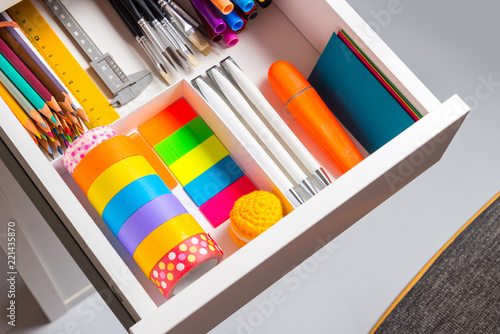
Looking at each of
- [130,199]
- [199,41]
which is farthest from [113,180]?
[199,41]

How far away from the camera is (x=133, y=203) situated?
74cm

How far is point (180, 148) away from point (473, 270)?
457 millimetres

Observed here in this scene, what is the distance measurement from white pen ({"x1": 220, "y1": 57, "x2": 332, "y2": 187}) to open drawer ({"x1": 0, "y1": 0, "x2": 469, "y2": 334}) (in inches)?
Answer: 1.5

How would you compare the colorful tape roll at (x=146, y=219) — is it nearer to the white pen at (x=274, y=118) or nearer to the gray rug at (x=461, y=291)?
the white pen at (x=274, y=118)

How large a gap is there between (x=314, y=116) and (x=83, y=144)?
0.28 meters

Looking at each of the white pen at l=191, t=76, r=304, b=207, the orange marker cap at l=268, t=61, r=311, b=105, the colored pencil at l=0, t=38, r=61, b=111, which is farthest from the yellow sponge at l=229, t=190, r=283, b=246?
the colored pencil at l=0, t=38, r=61, b=111

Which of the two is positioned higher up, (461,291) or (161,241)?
(161,241)

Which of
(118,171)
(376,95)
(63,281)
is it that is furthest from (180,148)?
(63,281)

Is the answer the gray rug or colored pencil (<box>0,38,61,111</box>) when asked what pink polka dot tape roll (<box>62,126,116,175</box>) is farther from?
the gray rug

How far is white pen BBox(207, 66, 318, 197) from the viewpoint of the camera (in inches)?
32.1

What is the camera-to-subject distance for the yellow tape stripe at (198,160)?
84 cm

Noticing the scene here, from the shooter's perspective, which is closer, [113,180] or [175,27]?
[113,180]

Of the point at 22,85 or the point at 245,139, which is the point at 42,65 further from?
the point at 245,139

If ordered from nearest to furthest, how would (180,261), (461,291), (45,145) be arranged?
(180,261), (45,145), (461,291)
